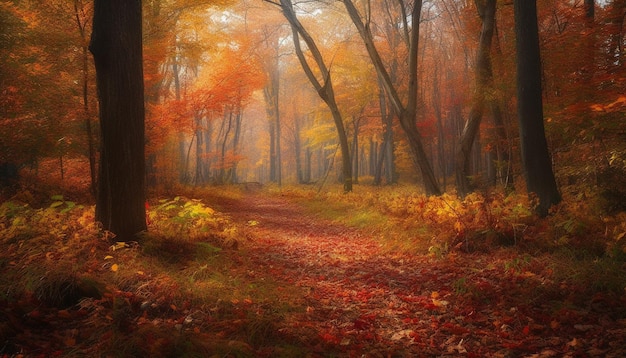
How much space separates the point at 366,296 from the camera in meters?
4.66

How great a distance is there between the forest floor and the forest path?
20 mm

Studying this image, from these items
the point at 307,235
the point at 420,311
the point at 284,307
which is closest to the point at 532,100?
the point at 420,311

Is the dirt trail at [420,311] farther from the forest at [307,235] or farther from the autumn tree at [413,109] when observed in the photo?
the autumn tree at [413,109]

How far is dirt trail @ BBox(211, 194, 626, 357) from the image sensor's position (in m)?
3.22

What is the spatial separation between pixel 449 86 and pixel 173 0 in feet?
56.9

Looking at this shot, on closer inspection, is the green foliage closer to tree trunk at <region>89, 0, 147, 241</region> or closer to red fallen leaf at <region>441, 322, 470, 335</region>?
tree trunk at <region>89, 0, 147, 241</region>

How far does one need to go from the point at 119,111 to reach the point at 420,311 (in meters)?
4.87

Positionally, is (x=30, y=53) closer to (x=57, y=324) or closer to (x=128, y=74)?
(x=128, y=74)

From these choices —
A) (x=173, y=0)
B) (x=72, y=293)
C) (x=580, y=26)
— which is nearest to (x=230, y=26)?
(x=173, y=0)

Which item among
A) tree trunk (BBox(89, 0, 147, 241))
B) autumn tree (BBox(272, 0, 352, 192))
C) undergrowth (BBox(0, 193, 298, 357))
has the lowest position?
undergrowth (BBox(0, 193, 298, 357))

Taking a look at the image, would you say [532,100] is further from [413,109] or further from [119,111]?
[119,111]

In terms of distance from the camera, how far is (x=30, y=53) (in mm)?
8414

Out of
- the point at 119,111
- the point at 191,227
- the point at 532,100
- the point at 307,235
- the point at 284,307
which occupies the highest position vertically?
the point at 532,100

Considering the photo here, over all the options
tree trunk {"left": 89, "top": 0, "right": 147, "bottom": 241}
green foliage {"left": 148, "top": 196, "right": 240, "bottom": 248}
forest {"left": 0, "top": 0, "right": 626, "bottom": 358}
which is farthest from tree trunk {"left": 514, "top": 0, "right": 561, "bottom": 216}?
tree trunk {"left": 89, "top": 0, "right": 147, "bottom": 241}
